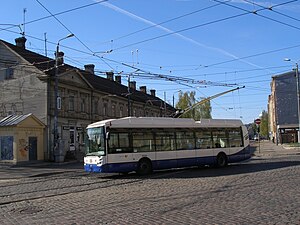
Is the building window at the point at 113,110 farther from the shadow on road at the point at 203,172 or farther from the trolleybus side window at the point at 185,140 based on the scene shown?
the trolleybus side window at the point at 185,140

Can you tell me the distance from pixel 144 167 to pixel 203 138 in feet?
16.0

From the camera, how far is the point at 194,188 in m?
14.0

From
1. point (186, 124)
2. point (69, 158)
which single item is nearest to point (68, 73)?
point (69, 158)

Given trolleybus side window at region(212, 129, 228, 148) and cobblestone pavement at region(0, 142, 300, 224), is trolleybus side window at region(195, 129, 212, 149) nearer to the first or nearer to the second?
trolleybus side window at region(212, 129, 228, 148)

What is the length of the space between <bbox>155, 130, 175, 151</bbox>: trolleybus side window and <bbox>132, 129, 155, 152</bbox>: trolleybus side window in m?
0.39

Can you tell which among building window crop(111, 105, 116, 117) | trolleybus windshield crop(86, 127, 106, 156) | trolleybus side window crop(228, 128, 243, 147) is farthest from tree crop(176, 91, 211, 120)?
trolleybus windshield crop(86, 127, 106, 156)

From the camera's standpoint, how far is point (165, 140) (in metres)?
22.0

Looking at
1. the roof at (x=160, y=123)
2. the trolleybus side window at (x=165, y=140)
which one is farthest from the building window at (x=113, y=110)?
the trolleybus side window at (x=165, y=140)

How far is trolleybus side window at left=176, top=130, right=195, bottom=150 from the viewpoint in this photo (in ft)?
74.2

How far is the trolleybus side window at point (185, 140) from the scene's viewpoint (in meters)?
22.6

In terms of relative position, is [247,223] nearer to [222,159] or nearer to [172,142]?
A: [172,142]

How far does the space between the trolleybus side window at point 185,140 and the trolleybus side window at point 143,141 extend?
1.89 metres

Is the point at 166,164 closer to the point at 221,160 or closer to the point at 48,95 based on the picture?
the point at 221,160

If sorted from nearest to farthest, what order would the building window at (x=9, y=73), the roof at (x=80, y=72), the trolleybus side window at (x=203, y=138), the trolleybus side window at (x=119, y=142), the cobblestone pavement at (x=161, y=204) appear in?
the cobblestone pavement at (x=161, y=204)
the trolleybus side window at (x=119, y=142)
the trolleybus side window at (x=203, y=138)
the roof at (x=80, y=72)
the building window at (x=9, y=73)
